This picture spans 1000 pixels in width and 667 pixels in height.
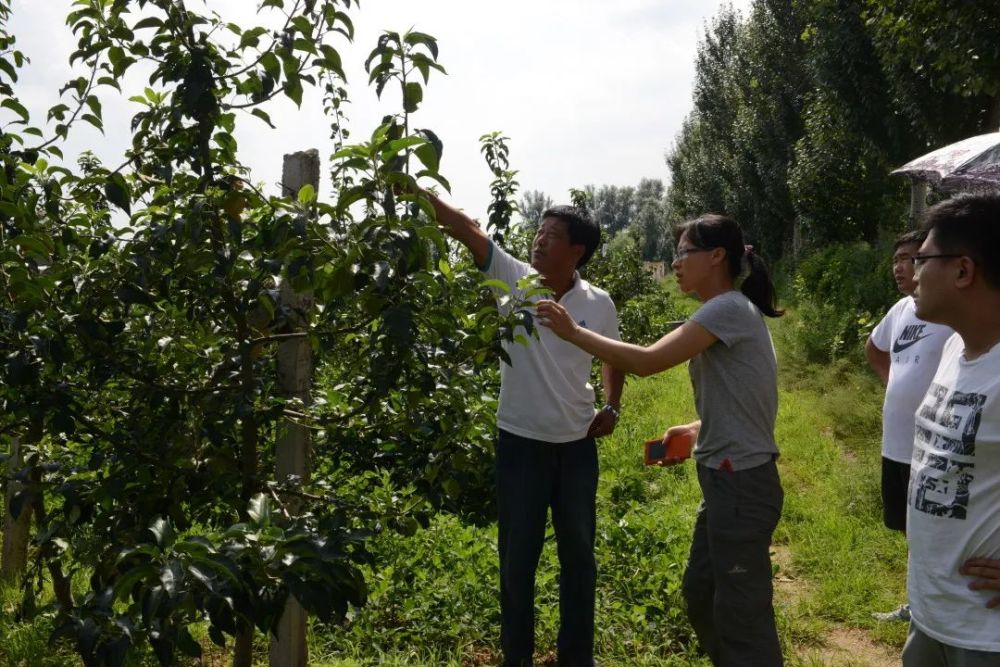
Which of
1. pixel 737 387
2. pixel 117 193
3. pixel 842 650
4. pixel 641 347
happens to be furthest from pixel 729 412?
pixel 117 193

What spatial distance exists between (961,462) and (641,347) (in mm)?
1058

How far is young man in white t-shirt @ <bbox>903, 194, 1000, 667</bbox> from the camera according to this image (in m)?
1.84

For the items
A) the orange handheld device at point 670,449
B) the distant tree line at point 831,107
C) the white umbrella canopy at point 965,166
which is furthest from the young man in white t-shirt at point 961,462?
the distant tree line at point 831,107

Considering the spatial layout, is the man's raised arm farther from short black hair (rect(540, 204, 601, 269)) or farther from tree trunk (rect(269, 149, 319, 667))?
tree trunk (rect(269, 149, 319, 667))

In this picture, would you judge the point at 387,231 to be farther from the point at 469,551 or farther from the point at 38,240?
the point at 469,551

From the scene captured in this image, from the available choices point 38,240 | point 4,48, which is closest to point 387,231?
point 38,240

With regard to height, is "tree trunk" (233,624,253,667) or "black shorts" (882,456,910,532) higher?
"black shorts" (882,456,910,532)

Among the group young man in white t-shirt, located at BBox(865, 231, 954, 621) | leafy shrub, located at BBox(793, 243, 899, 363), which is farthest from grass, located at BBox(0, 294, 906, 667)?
leafy shrub, located at BBox(793, 243, 899, 363)

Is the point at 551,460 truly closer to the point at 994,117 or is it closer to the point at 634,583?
the point at 634,583

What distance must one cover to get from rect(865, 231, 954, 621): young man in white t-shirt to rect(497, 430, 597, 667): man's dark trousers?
1.30 meters

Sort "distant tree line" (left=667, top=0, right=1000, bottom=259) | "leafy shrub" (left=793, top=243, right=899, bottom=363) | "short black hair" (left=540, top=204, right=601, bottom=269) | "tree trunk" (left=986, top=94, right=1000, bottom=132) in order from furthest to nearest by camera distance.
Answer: "leafy shrub" (left=793, top=243, right=899, bottom=363), "tree trunk" (left=986, top=94, right=1000, bottom=132), "distant tree line" (left=667, top=0, right=1000, bottom=259), "short black hair" (left=540, top=204, right=601, bottom=269)

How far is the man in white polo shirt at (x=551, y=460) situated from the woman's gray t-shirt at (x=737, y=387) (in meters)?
0.55

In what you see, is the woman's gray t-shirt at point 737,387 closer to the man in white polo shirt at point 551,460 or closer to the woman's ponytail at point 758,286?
the woman's ponytail at point 758,286

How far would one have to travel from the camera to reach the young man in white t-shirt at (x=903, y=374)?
334 centimetres
